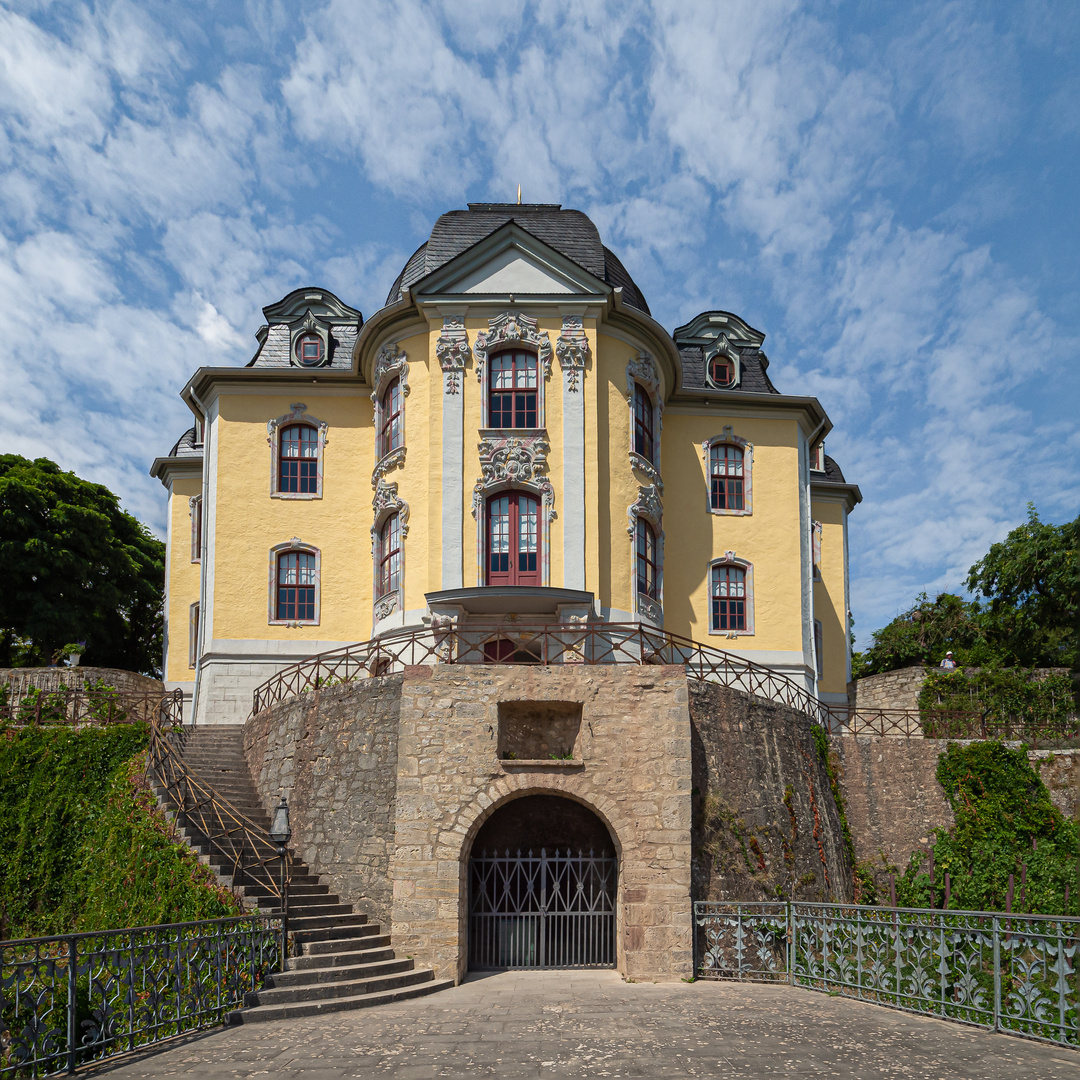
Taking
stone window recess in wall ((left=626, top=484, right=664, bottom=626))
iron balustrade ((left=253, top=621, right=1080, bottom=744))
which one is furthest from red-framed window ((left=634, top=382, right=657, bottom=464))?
iron balustrade ((left=253, top=621, right=1080, bottom=744))

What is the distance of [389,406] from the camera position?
2452 cm

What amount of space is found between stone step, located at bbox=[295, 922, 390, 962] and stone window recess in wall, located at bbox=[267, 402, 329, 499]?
12289 mm

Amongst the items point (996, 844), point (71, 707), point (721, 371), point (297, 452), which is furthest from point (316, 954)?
point (721, 371)

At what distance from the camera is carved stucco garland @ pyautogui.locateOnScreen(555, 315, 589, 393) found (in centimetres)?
2286

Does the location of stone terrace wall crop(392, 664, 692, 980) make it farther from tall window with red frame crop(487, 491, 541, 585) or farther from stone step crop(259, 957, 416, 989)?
tall window with red frame crop(487, 491, 541, 585)

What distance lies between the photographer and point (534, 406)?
22.9 metres

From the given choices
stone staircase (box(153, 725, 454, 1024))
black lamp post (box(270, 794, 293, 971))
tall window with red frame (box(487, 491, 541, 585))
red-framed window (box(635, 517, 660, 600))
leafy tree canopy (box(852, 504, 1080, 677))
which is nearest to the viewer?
stone staircase (box(153, 725, 454, 1024))

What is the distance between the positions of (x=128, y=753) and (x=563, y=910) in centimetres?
905

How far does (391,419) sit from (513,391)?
322 cm

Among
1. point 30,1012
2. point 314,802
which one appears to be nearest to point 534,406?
point 314,802

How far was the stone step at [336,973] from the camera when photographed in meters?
13.6

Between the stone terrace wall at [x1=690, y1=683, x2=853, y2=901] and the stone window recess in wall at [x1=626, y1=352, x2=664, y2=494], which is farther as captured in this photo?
Result: the stone window recess in wall at [x1=626, y1=352, x2=664, y2=494]

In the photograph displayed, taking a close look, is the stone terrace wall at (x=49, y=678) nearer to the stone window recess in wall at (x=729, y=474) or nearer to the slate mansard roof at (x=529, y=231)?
the slate mansard roof at (x=529, y=231)

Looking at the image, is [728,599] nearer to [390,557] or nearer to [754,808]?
[754,808]
